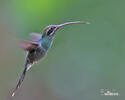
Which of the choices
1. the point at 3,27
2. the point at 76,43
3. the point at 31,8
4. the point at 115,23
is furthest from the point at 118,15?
the point at 3,27

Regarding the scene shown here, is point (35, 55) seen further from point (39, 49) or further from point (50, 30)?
point (50, 30)

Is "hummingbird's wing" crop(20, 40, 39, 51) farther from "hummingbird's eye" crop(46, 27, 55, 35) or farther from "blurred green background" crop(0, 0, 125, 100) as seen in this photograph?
"blurred green background" crop(0, 0, 125, 100)

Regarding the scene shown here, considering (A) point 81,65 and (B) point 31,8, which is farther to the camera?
(A) point 81,65

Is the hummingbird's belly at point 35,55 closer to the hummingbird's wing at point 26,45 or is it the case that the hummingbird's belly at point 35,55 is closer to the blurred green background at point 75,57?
the hummingbird's wing at point 26,45

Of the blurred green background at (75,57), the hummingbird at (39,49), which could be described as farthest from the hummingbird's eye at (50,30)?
the blurred green background at (75,57)

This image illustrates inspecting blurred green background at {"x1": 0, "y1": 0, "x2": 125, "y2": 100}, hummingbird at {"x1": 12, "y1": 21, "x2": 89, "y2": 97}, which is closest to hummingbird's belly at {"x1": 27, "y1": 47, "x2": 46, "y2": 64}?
hummingbird at {"x1": 12, "y1": 21, "x2": 89, "y2": 97}

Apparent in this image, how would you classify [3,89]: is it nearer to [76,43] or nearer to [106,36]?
[76,43]
